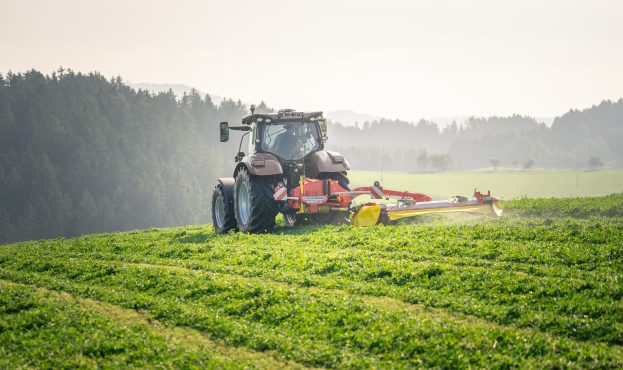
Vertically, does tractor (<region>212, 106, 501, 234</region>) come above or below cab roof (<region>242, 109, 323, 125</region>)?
below

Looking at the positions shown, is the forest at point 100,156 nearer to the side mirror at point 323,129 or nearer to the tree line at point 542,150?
the tree line at point 542,150

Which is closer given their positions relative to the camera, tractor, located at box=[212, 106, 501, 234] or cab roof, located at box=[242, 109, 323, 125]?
tractor, located at box=[212, 106, 501, 234]

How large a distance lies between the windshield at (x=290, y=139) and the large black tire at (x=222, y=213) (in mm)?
2176

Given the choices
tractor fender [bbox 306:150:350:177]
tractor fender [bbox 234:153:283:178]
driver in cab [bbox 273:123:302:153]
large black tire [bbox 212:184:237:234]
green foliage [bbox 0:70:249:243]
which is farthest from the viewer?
green foliage [bbox 0:70:249:243]

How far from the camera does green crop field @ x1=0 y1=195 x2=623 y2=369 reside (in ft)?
25.2

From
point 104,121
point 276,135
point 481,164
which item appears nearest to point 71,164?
point 104,121

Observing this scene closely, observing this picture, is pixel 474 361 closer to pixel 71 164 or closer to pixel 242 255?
pixel 242 255

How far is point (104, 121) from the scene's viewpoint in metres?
110

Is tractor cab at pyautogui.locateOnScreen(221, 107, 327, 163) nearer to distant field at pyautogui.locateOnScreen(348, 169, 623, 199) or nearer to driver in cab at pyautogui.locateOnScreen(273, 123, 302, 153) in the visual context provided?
driver in cab at pyautogui.locateOnScreen(273, 123, 302, 153)

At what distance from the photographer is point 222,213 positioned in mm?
19938

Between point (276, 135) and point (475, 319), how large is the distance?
11.2 meters

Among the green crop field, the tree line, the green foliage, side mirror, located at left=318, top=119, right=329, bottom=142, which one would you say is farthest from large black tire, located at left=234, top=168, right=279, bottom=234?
the tree line

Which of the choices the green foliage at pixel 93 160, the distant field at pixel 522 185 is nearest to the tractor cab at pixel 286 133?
the distant field at pixel 522 185

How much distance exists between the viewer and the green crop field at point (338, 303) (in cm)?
770
